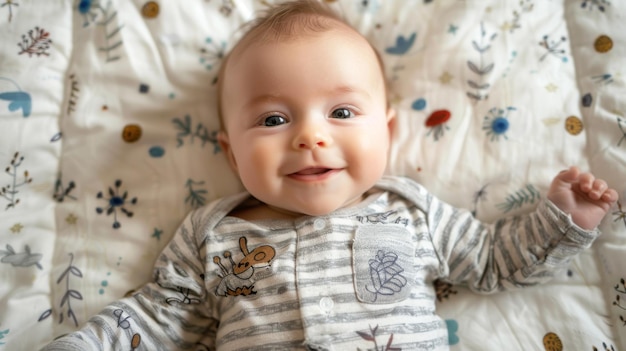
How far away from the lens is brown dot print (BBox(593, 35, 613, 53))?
1.13 metres

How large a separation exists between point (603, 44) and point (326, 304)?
0.88 m

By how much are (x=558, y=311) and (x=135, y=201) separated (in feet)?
3.15

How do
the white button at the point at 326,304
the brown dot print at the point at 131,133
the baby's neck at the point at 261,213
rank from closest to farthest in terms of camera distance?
the white button at the point at 326,304
the baby's neck at the point at 261,213
the brown dot print at the point at 131,133

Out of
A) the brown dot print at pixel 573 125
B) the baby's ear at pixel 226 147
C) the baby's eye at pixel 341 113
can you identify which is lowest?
the baby's ear at pixel 226 147

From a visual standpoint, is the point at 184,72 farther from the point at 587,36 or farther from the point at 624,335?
the point at 624,335

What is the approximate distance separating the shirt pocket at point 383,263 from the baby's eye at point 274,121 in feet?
0.89

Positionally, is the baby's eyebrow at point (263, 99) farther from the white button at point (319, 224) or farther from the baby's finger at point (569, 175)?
the baby's finger at point (569, 175)

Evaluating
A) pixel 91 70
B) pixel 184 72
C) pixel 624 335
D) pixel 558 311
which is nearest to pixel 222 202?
pixel 184 72

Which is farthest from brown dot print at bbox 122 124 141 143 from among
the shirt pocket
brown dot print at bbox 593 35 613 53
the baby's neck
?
brown dot print at bbox 593 35 613 53

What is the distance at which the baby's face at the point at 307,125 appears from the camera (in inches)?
37.5

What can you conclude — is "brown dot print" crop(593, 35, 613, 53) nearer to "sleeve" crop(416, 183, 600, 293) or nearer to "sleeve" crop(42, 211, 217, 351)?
"sleeve" crop(416, 183, 600, 293)

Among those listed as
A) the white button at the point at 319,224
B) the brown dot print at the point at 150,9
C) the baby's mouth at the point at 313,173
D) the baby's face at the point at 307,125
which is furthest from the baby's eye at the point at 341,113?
the brown dot print at the point at 150,9

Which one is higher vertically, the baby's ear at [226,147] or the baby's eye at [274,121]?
the baby's eye at [274,121]

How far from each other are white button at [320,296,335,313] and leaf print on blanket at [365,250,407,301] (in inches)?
3.0
